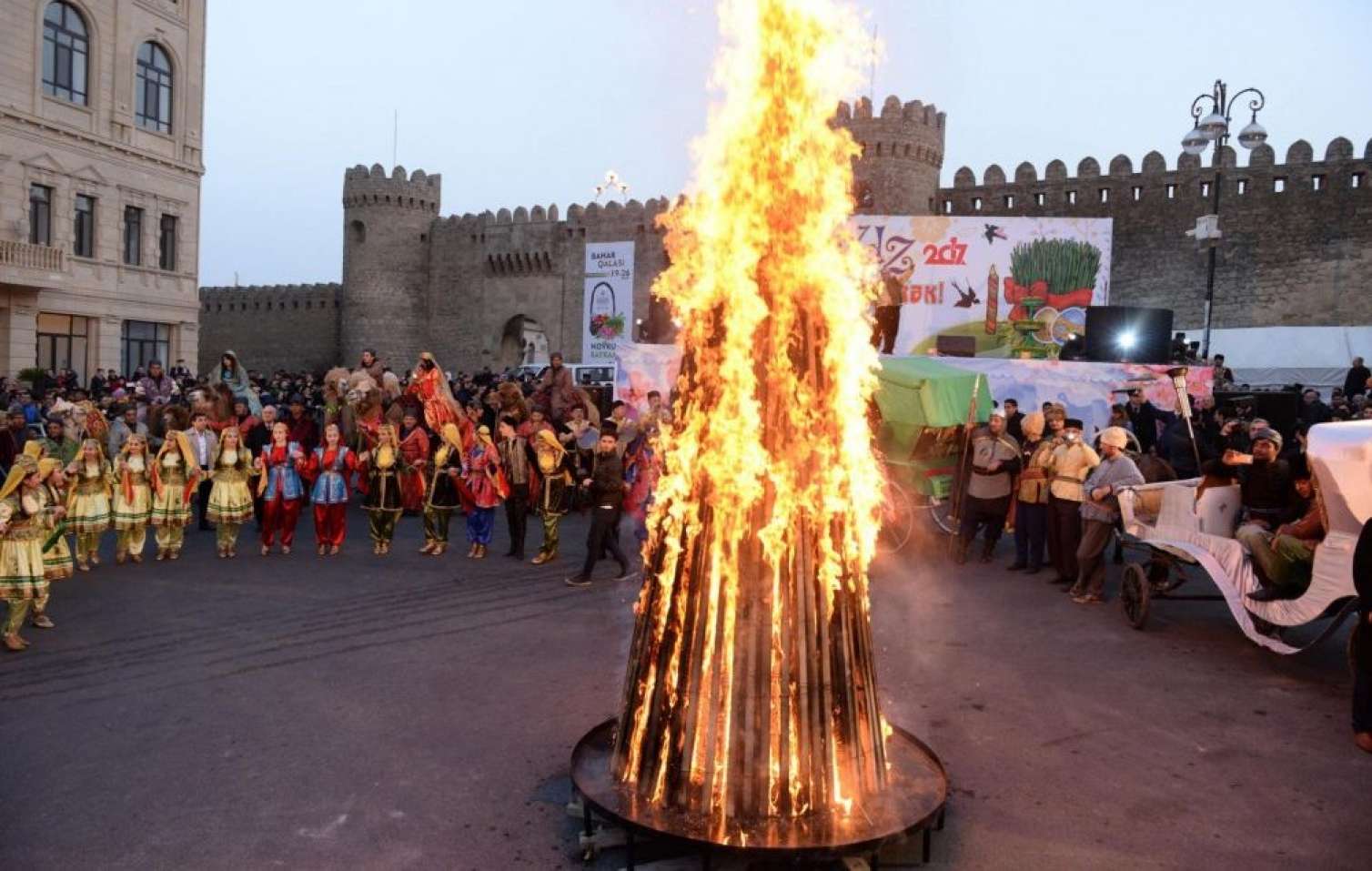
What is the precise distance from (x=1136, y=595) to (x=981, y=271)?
1538 cm

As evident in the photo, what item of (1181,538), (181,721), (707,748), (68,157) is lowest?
(181,721)

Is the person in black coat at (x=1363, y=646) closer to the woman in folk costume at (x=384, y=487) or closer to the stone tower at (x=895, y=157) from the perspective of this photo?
the woman in folk costume at (x=384, y=487)

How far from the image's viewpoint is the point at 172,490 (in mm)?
10406

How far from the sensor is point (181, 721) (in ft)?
18.8

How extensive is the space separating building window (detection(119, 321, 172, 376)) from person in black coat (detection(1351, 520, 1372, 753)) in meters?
30.4

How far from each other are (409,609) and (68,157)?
24.2 meters

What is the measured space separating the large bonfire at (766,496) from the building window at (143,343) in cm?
2886

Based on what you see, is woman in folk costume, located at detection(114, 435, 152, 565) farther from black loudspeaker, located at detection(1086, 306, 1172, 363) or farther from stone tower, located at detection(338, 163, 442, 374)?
stone tower, located at detection(338, 163, 442, 374)

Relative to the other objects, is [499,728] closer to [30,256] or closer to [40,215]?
[30,256]

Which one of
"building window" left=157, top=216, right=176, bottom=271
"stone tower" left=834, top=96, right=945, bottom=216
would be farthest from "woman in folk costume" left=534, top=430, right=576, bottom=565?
"stone tower" left=834, top=96, right=945, bottom=216

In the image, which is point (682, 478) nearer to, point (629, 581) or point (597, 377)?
point (629, 581)

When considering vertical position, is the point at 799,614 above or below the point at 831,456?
below

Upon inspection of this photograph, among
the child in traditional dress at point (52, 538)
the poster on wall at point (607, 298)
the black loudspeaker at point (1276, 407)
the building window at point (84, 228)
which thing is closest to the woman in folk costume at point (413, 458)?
the child in traditional dress at point (52, 538)

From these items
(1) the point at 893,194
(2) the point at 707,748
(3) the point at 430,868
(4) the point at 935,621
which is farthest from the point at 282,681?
(1) the point at 893,194
